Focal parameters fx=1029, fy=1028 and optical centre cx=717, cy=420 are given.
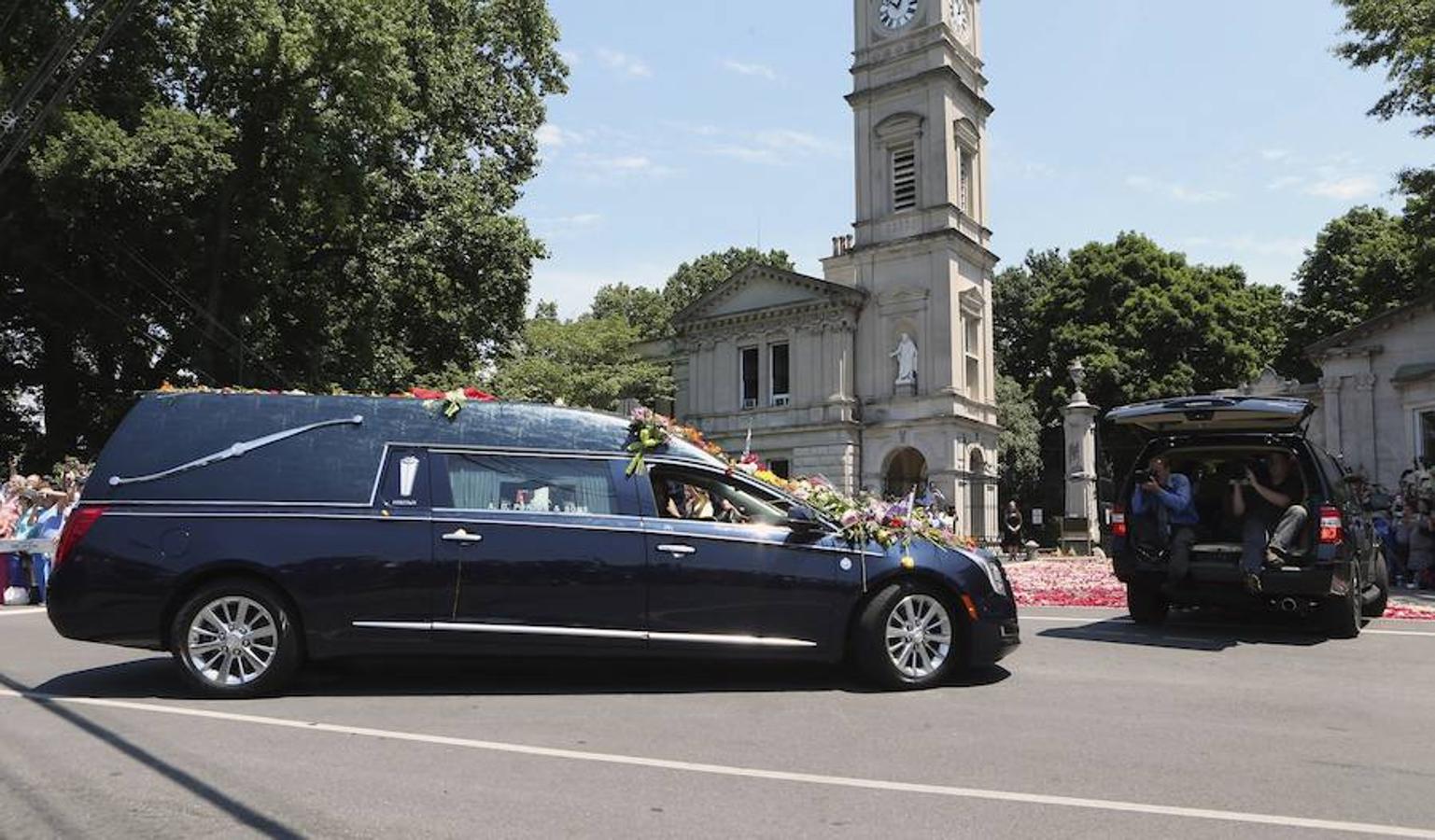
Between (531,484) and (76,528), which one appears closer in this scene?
(76,528)

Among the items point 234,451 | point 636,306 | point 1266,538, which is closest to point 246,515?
point 234,451

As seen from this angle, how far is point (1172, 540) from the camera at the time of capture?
32.3ft

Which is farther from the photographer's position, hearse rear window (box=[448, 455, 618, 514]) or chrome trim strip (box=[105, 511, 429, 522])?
hearse rear window (box=[448, 455, 618, 514])

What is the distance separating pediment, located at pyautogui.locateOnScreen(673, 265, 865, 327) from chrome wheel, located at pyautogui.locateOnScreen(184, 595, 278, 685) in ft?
120

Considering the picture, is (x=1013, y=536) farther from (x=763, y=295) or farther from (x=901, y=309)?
(x=763, y=295)

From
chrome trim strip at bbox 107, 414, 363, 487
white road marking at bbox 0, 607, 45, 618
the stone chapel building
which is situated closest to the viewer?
chrome trim strip at bbox 107, 414, 363, 487

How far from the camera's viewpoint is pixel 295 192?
83.9 feet

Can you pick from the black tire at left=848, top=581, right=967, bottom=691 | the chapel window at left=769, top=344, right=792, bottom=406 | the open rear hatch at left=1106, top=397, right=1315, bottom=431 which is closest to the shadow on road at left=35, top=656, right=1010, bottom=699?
the black tire at left=848, top=581, right=967, bottom=691

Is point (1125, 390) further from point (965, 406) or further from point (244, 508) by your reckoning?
point (244, 508)

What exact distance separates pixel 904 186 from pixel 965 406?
9143 mm

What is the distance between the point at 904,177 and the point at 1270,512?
33.3m

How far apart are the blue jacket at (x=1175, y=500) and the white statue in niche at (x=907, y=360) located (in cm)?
3054

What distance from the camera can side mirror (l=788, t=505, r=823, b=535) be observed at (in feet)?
23.3

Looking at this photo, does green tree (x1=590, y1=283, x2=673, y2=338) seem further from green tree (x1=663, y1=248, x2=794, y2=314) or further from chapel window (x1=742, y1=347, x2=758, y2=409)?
chapel window (x1=742, y1=347, x2=758, y2=409)
